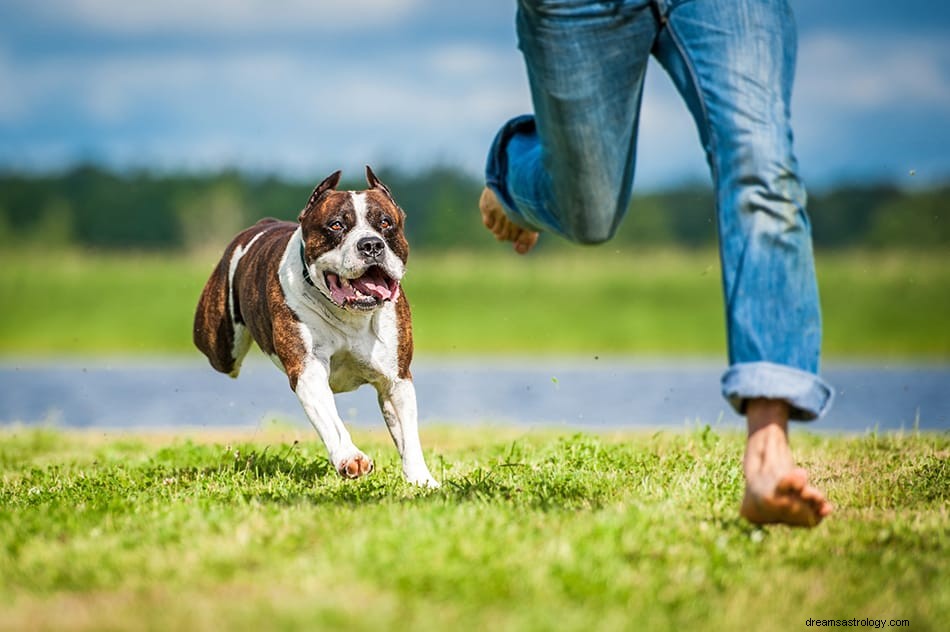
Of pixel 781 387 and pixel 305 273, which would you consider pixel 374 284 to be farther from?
pixel 781 387

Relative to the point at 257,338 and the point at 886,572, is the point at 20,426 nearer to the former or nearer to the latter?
the point at 257,338

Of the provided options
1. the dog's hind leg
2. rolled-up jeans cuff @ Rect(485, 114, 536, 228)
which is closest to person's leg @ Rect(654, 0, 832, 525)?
rolled-up jeans cuff @ Rect(485, 114, 536, 228)

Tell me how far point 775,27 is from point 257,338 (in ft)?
11.2

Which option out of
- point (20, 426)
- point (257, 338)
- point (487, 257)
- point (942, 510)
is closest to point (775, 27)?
point (942, 510)

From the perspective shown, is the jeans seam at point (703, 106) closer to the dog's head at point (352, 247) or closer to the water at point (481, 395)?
the dog's head at point (352, 247)

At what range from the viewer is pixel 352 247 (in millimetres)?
5219

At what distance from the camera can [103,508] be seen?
4.10m

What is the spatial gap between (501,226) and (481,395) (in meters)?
14.6

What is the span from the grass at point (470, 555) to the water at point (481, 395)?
5.11 meters

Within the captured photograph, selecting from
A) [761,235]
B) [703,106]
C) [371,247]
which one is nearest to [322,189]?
[371,247]

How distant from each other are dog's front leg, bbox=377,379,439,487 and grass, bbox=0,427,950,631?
32cm

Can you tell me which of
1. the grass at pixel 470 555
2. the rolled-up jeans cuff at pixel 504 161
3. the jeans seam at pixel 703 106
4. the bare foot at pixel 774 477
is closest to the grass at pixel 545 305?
the grass at pixel 470 555

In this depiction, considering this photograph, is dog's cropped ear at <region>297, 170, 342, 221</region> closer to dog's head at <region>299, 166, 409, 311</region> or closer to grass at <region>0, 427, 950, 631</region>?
dog's head at <region>299, 166, 409, 311</region>

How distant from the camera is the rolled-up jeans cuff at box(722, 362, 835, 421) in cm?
329
